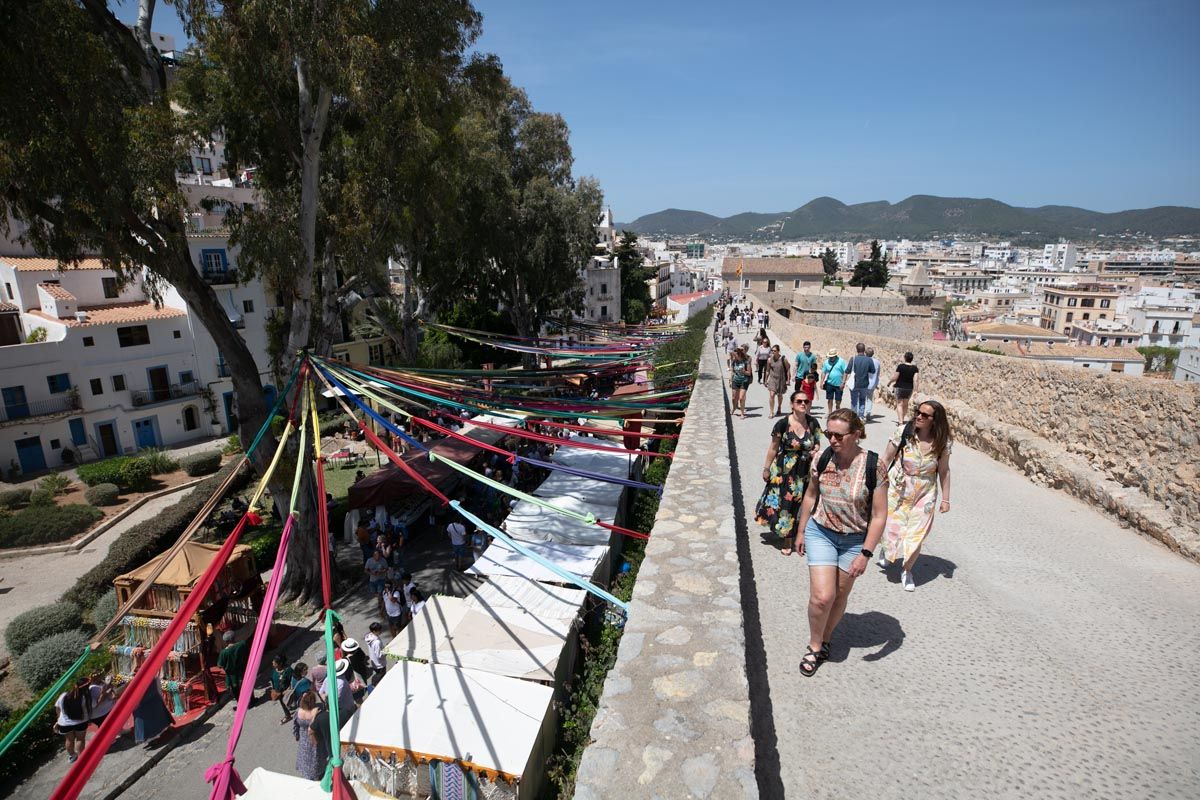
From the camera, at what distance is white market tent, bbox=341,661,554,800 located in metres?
5.25

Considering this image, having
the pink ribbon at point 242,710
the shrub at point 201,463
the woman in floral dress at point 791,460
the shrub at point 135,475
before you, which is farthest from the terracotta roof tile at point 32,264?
the woman in floral dress at point 791,460

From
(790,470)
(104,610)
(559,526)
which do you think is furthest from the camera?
(104,610)

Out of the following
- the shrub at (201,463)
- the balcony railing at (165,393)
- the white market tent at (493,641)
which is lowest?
the shrub at (201,463)

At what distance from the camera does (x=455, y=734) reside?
18.2 ft

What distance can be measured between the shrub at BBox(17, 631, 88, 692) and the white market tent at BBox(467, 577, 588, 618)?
7.81 metres

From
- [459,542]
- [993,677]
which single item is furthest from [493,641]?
[459,542]

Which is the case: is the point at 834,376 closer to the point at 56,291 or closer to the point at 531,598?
the point at 531,598

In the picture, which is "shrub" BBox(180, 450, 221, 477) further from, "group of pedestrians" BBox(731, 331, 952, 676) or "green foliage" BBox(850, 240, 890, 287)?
"green foliage" BBox(850, 240, 890, 287)

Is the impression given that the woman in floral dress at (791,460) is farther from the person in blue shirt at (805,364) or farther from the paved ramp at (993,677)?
the person in blue shirt at (805,364)

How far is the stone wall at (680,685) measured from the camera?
2791 mm

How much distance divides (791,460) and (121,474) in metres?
24.6

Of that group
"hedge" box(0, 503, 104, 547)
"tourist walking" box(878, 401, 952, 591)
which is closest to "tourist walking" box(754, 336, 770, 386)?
"tourist walking" box(878, 401, 952, 591)

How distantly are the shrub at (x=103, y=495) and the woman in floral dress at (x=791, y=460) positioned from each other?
23.3m

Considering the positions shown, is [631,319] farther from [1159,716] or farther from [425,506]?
[1159,716]
